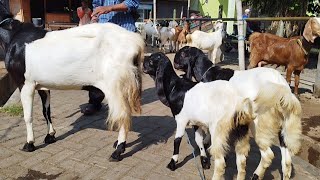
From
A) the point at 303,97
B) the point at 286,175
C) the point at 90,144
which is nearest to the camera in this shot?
the point at 286,175

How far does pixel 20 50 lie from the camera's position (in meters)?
3.50

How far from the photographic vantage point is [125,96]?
135 inches

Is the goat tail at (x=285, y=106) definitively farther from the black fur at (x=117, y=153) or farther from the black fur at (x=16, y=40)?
the black fur at (x=16, y=40)

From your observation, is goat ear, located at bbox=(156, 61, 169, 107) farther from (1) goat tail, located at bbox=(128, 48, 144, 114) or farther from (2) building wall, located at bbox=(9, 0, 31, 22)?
(2) building wall, located at bbox=(9, 0, 31, 22)

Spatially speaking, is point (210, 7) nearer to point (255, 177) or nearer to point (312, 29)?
point (312, 29)

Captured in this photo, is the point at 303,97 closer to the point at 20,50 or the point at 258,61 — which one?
the point at 258,61

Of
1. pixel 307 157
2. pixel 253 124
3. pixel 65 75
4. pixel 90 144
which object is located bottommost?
pixel 307 157

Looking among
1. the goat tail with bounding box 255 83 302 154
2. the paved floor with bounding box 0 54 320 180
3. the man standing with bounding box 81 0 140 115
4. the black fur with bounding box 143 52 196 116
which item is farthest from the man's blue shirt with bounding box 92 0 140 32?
the goat tail with bounding box 255 83 302 154

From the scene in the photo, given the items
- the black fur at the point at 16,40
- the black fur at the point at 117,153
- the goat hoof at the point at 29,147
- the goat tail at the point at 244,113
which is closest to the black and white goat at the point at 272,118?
the goat tail at the point at 244,113

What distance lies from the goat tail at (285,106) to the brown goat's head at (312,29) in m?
3.39

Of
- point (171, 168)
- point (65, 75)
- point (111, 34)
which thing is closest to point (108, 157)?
point (171, 168)

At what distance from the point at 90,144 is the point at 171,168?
113 centimetres

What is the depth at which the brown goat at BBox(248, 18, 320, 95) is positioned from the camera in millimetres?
5852

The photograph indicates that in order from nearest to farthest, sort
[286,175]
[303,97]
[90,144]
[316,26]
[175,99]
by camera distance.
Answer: [286,175] → [175,99] → [90,144] → [316,26] → [303,97]
